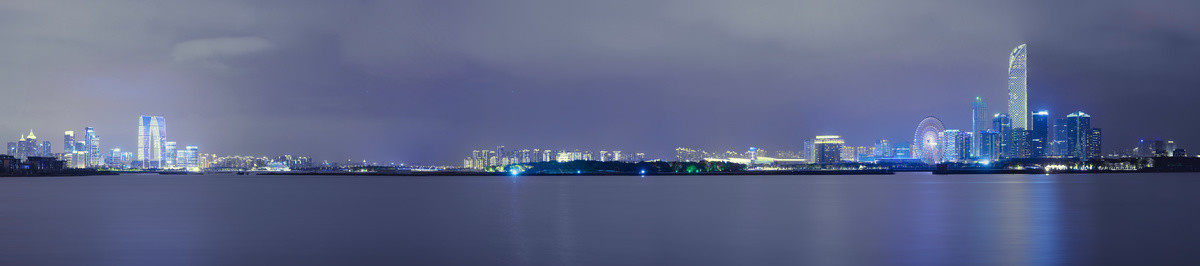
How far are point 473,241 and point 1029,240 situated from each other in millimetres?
21230

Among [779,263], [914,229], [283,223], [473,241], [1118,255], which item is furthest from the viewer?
[283,223]

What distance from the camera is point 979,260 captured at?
2575 cm

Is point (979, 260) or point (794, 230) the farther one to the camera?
point (794, 230)

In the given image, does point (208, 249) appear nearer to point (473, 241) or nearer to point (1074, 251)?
point (473, 241)

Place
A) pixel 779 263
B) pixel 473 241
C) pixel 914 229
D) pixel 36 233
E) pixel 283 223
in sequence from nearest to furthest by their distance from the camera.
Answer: pixel 779 263 < pixel 473 241 < pixel 36 233 < pixel 914 229 < pixel 283 223

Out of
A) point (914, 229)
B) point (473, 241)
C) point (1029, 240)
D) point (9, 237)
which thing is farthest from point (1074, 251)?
point (9, 237)

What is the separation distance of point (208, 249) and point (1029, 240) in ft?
97.9

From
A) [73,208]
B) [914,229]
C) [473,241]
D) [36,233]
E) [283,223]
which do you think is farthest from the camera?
[73,208]

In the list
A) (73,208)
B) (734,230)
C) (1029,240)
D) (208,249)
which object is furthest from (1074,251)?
(73,208)

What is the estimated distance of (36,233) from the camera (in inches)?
1371

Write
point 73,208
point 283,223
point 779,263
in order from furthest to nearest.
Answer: point 73,208
point 283,223
point 779,263

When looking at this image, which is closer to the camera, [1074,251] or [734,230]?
[1074,251]

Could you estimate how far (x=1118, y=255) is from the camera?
26.8m

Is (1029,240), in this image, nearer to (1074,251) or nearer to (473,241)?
(1074,251)
